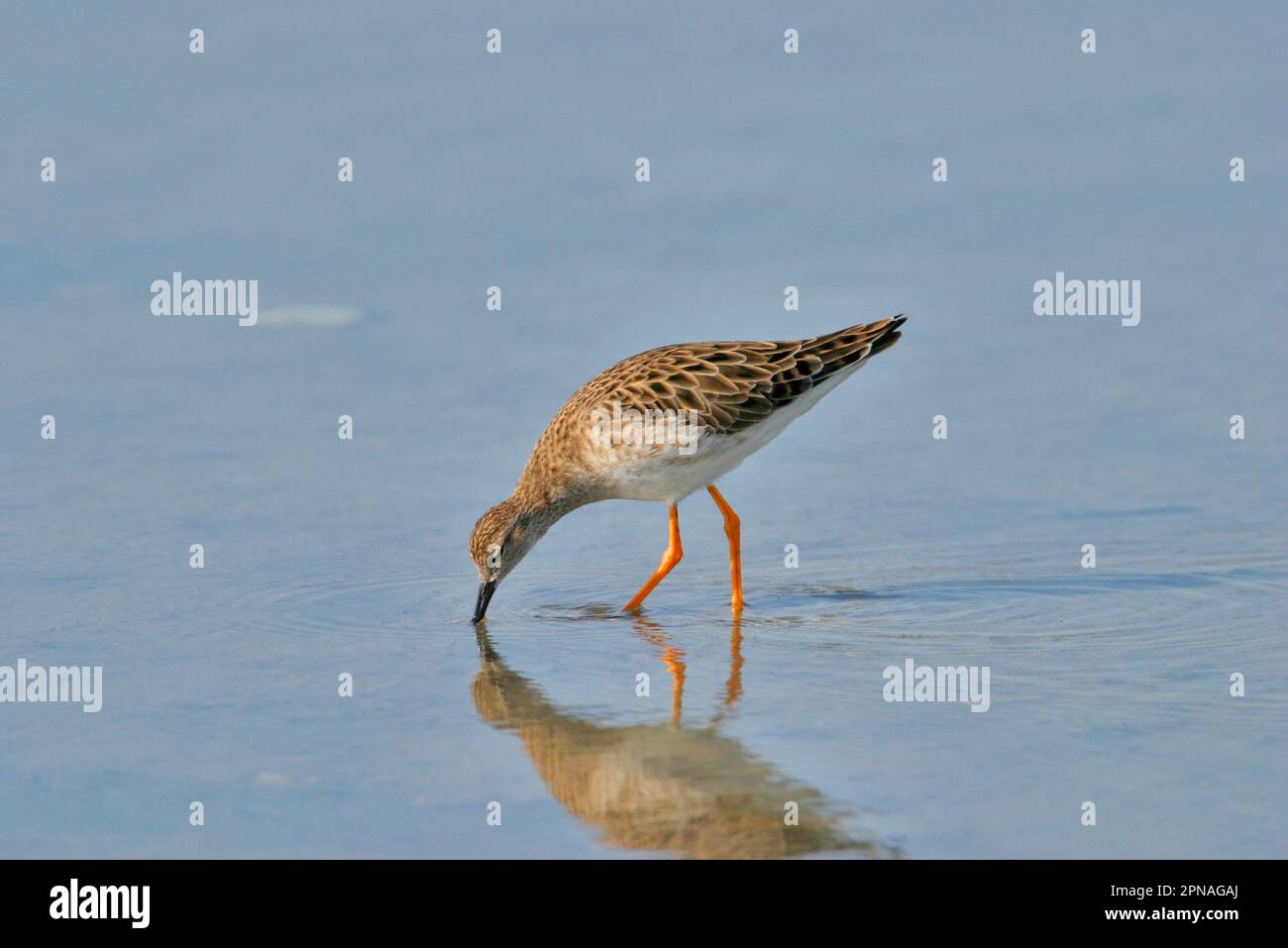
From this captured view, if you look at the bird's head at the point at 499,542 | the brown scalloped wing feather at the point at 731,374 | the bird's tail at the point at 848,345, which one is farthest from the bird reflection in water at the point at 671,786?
the bird's tail at the point at 848,345

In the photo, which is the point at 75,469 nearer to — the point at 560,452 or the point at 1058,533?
the point at 560,452

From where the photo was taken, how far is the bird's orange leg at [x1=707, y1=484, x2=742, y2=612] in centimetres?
1117

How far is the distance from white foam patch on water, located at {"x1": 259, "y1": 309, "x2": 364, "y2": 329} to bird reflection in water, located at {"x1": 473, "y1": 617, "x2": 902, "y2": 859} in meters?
6.14

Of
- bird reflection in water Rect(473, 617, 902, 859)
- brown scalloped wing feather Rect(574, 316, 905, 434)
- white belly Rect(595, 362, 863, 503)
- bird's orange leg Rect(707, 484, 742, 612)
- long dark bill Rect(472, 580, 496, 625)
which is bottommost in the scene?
bird reflection in water Rect(473, 617, 902, 859)

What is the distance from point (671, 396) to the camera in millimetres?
11508

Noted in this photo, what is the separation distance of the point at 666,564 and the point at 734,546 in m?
0.44

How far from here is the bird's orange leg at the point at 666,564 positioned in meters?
11.2

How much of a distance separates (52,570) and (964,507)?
5663 mm

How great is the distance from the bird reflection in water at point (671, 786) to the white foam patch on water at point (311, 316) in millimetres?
6136

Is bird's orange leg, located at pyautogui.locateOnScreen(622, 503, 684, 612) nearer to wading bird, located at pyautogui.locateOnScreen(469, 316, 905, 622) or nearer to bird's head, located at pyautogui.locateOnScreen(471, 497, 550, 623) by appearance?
wading bird, located at pyautogui.locateOnScreen(469, 316, 905, 622)

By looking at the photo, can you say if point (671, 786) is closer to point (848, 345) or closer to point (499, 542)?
point (499, 542)

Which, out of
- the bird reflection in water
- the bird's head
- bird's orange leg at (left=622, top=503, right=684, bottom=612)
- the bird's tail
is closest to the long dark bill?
the bird's head

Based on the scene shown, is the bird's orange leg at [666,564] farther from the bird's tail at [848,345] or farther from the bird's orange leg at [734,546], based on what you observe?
the bird's tail at [848,345]

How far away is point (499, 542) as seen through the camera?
1112 cm
